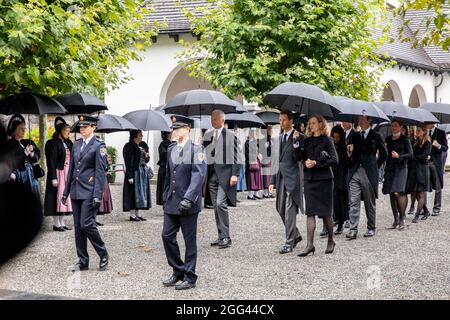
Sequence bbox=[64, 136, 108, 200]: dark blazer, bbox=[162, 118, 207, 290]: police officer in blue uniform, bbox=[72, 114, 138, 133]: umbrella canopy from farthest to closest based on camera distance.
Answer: bbox=[72, 114, 138, 133]: umbrella canopy
bbox=[64, 136, 108, 200]: dark blazer
bbox=[162, 118, 207, 290]: police officer in blue uniform

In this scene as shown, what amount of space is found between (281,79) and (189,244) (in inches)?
464

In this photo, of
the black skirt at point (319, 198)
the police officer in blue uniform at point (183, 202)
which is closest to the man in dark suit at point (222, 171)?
the black skirt at point (319, 198)

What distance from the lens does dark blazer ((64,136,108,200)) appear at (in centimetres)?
818

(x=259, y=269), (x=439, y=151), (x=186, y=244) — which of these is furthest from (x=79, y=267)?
(x=439, y=151)

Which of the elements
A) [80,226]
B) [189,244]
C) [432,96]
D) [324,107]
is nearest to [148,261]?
[80,226]

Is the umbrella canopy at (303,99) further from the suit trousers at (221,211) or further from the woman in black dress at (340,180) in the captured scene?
the suit trousers at (221,211)

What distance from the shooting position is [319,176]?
9.29m

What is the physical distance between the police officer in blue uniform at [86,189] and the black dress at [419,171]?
726cm

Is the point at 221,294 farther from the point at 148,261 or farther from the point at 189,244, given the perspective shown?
the point at 148,261

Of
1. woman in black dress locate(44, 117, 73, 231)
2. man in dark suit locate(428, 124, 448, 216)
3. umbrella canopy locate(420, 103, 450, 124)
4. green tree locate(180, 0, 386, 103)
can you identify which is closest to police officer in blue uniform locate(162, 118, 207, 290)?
woman in black dress locate(44, 117, 73, 231)

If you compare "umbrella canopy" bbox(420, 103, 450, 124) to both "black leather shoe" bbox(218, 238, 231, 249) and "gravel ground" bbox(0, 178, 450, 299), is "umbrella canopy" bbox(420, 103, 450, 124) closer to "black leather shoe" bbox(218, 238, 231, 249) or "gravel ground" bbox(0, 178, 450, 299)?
"gravel ground" bbox(0, 178, 450, 299)

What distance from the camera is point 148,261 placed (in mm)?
8953

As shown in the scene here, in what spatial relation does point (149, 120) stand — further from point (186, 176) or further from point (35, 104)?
point (186, 176)

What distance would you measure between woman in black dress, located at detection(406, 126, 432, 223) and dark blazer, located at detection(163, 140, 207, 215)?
7331mm
